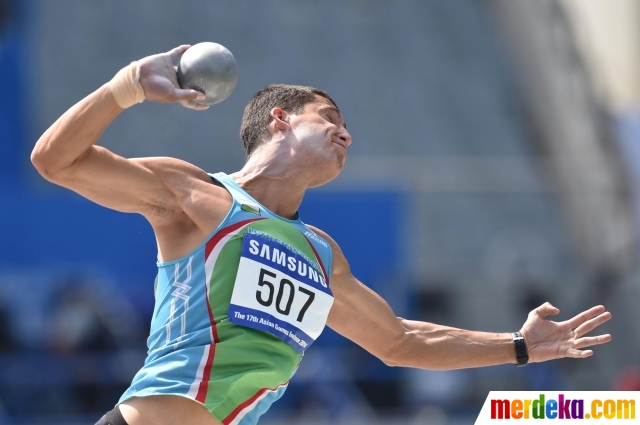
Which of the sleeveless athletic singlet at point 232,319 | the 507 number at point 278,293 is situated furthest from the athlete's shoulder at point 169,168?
the 507 number at point 278,293

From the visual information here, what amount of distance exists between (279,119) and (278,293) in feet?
3.23

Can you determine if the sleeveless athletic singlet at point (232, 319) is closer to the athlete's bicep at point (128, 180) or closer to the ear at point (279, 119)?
the athlete's bicep at point (128, 180)

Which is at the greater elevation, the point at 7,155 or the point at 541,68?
the point at 541,68

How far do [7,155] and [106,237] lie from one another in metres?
2.26

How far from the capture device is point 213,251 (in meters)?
4.48

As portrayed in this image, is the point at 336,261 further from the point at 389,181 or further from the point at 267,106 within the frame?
the point at 389,181

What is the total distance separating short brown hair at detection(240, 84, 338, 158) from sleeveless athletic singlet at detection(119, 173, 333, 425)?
58cm

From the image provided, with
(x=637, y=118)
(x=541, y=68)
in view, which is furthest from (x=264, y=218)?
(x=541, y=68)

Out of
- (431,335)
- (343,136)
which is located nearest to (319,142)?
(343,136)

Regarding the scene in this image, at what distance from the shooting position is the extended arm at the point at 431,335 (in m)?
5.18

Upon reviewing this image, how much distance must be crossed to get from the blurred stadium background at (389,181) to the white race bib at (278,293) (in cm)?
616

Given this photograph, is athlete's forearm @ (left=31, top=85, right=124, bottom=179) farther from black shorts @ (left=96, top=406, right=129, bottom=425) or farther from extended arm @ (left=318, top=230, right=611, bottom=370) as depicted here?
extended arm @ (left=318, top=230, right=611, bottom=370)

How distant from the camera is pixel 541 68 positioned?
59.6 ft

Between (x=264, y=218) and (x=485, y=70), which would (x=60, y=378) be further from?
(x=485, y=70)
